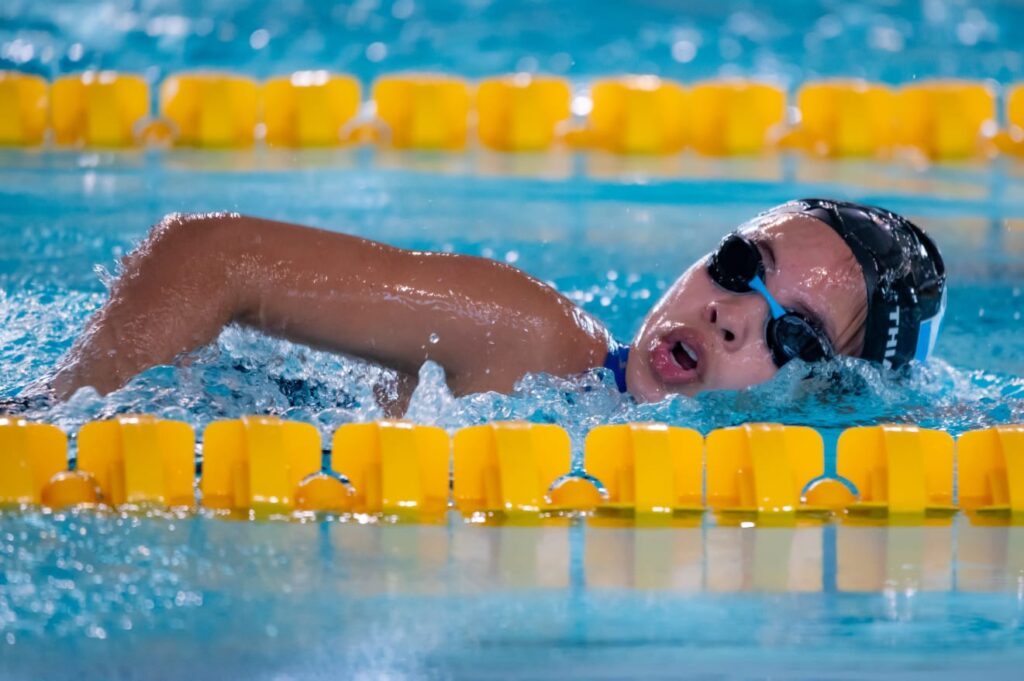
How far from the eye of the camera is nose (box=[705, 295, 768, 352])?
2584 mm

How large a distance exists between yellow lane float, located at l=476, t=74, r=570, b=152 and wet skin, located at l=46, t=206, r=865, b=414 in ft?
11.1

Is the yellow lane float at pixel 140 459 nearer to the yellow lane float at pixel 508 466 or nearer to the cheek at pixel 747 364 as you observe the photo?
the yellow lane float at pixel 508 466

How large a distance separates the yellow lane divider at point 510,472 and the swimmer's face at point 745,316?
166mm

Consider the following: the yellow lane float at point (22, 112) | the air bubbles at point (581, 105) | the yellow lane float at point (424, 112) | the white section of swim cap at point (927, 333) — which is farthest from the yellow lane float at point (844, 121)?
the white section of swim cap at point (927, 333)

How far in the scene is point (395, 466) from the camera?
7.73ft

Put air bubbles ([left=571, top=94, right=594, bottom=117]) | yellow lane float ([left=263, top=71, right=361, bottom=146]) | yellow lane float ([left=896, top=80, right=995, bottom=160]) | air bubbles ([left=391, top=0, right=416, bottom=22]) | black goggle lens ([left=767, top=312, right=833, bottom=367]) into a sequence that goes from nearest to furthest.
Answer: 1. black goggle lens ([left=767, top=312, right=833, bottom=367])
2. yellow lane float ([left=263, top=71, right=361, bottom=146])
3. yellow lane float ([left=896, top=80, right=995, bottom=160])
4. air bubbles ([left=571, top=94, right=594, bottom=117])
5. air bubbles ([left=391, top=0, right=416, bottom=22])

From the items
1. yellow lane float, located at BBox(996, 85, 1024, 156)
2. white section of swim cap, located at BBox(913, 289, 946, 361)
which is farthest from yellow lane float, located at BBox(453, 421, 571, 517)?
yellow lane float, located at BBox(996, 85, 1024, 156)

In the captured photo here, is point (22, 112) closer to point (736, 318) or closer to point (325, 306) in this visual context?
point (325, 306)

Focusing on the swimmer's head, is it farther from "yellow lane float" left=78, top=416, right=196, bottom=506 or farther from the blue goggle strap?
"yellow lane float" left=78, top=416, right=196, bottom=506

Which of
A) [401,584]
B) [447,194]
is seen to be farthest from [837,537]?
[447,194]

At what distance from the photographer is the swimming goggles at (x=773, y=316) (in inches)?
102

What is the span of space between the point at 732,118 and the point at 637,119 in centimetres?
41

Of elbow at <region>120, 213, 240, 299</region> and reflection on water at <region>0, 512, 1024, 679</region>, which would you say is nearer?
reflection on water at <region>0, 512, 1024, 679</region>

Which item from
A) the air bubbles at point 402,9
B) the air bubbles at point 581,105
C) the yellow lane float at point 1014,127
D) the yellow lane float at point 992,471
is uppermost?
the air bubbles at point 402,9
